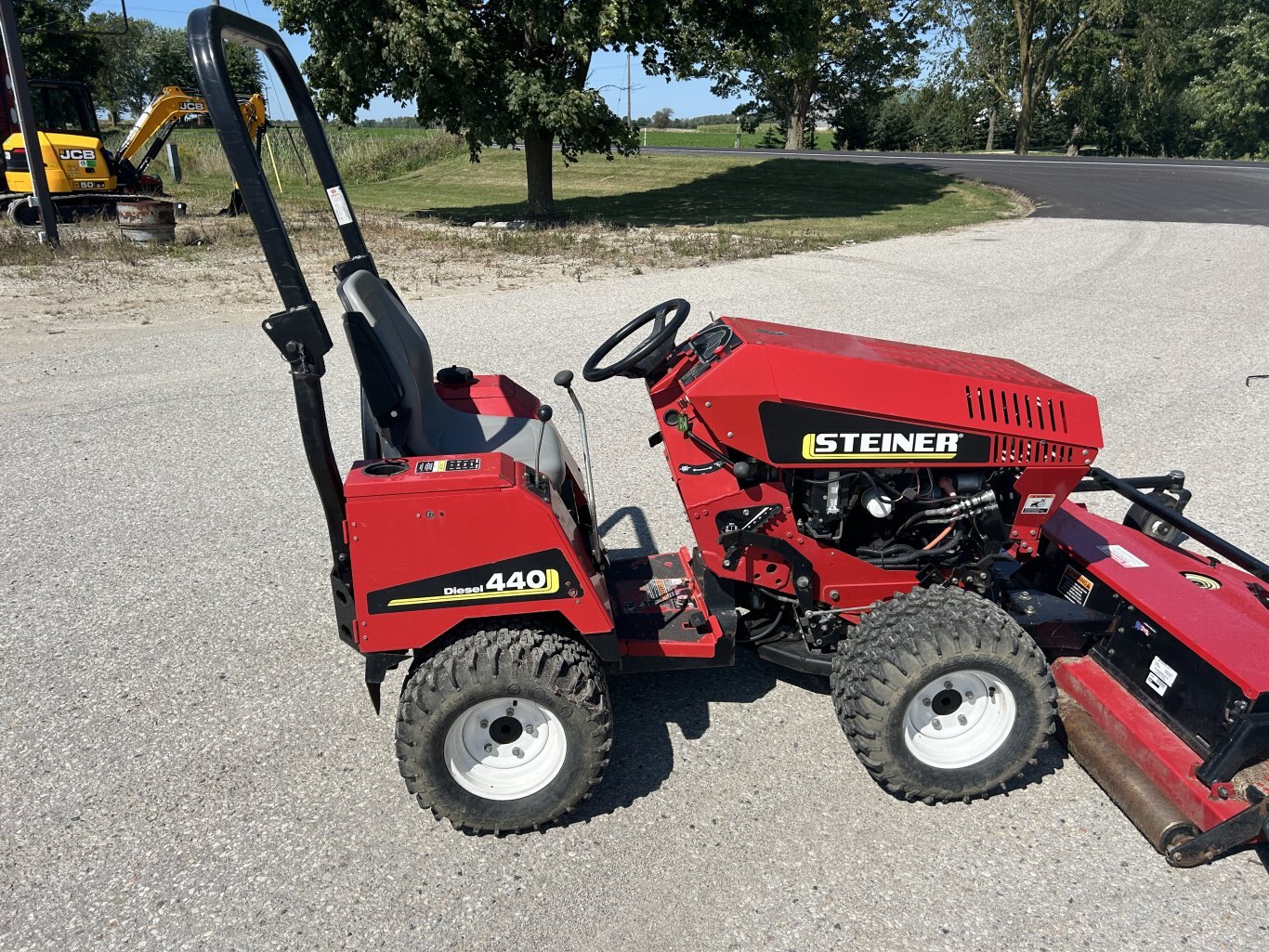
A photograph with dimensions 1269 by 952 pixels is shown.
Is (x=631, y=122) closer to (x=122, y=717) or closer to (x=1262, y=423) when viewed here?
(x=1262, y=423)

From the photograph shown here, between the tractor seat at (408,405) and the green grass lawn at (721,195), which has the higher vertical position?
the green grass lawn at (721,195)

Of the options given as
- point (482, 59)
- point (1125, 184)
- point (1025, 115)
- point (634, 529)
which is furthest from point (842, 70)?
point (634, 529)

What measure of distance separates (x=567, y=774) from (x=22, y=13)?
4424cm

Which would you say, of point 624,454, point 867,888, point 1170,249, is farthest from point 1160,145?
point 867,888

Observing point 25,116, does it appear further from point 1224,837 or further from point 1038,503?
point 1224,837

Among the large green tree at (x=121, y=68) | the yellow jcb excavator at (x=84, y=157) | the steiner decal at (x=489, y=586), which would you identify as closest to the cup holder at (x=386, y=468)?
the steiner decal at (x=489, y=586)

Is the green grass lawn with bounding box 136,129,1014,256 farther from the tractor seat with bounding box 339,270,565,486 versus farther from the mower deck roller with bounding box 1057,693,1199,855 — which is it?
the mower deck roller with bounding box 1057,693,1199,855

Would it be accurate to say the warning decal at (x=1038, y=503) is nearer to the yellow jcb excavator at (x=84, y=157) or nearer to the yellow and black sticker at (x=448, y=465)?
the yellow and black sticker at (x=448, y=465)

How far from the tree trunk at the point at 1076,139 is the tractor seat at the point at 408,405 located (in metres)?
44.3

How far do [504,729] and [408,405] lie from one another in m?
1.11

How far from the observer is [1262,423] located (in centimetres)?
612

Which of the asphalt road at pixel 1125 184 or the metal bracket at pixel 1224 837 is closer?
the metal bracket at pixel 1224 837

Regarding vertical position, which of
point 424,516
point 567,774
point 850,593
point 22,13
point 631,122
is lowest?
point 567,774

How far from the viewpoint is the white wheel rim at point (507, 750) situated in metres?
2.63
